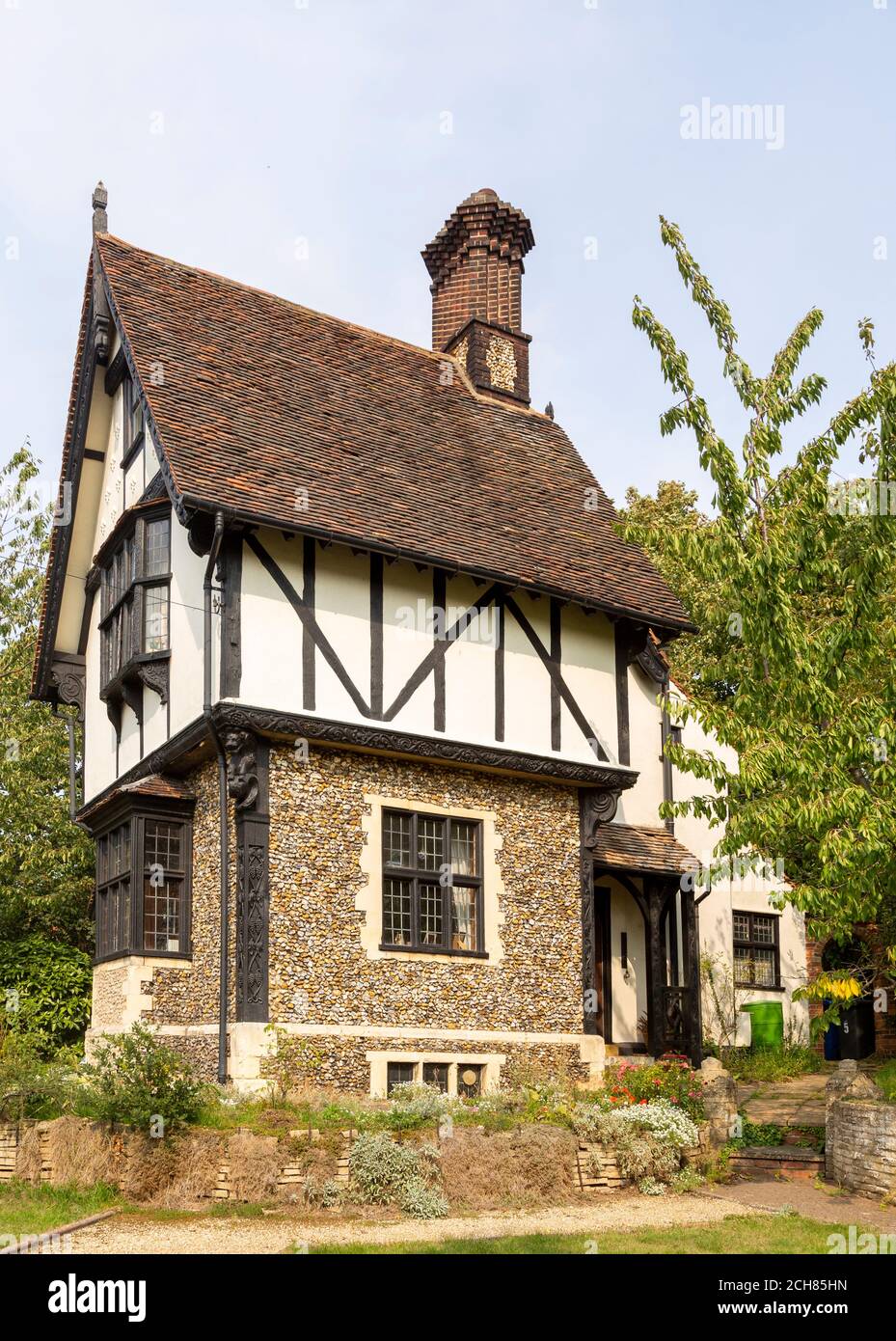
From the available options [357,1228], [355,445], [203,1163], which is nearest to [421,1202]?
[357,1228]

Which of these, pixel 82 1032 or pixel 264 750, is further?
pixel 82 1032

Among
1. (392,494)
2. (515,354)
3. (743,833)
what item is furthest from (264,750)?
(515,354)

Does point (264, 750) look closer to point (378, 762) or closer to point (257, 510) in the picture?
point (378, 762)

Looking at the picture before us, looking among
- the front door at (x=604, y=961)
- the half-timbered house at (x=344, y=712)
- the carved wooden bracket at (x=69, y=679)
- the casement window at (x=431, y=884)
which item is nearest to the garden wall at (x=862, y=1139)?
the half-timbered house at (x=344, y=712)

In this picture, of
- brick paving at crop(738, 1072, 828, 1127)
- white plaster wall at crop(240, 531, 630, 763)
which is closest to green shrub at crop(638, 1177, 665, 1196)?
brick paving at crop(738, 1072, 828, 1127)

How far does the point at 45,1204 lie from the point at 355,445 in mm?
9795

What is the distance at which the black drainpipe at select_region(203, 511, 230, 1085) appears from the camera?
572 inches

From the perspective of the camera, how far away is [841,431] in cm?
1329

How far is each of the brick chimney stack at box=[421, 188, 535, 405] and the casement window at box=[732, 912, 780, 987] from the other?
9.34m

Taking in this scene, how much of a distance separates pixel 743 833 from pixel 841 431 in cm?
399

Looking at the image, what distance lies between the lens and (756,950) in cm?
2303

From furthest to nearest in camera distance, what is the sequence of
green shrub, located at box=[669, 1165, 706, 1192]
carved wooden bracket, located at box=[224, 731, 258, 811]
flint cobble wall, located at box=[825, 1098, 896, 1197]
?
carved wooden bracket, located at box=[224, 731, 258, 811] → green shrub, located at box=[669, 1165, 706, 1192] → flint cobble wall, located at box=[825, 1098, 896, 1197]

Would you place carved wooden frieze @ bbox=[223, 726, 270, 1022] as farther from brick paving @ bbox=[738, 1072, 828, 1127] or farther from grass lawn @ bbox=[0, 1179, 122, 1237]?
brick paving @ bbox=[738, 1072, 828, 1127]

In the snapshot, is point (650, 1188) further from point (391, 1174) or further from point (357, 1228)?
point (357, 1228)
